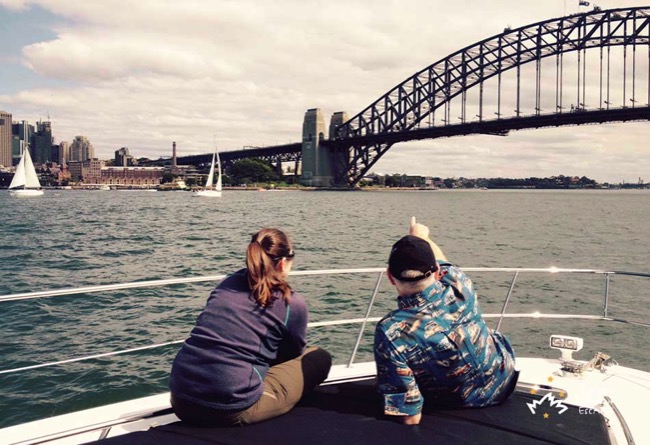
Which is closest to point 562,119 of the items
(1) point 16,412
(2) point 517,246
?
(2) point 517,246

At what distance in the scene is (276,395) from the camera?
246cm

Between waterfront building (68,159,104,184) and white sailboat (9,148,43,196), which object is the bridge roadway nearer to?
white sailboat (9,148,43,196)

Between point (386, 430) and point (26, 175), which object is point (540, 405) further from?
point (26, 175)

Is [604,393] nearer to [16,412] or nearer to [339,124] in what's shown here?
[16,412]

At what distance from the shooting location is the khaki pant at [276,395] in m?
2.34

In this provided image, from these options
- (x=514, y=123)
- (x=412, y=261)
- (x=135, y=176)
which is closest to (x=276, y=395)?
(x=412, y=261)

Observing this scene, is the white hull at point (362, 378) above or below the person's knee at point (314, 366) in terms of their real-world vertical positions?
below

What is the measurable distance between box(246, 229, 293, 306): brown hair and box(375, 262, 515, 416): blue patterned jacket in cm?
48

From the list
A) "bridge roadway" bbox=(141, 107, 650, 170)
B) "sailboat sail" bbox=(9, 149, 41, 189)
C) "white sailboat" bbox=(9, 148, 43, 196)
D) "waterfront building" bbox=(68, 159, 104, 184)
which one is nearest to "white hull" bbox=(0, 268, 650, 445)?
"bridge roadway" bbox=(141, 107, 650, 170)

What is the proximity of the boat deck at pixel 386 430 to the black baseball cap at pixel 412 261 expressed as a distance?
2.16ft

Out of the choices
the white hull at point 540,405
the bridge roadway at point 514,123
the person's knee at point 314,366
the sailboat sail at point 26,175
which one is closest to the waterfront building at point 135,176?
the sailboat sail at point 26,175

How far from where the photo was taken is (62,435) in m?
2.50

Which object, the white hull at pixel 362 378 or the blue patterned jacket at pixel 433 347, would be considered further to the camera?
the white hull at pixel 362 378

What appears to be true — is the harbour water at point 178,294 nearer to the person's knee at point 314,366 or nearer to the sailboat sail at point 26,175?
the person's knee at point 314,366
